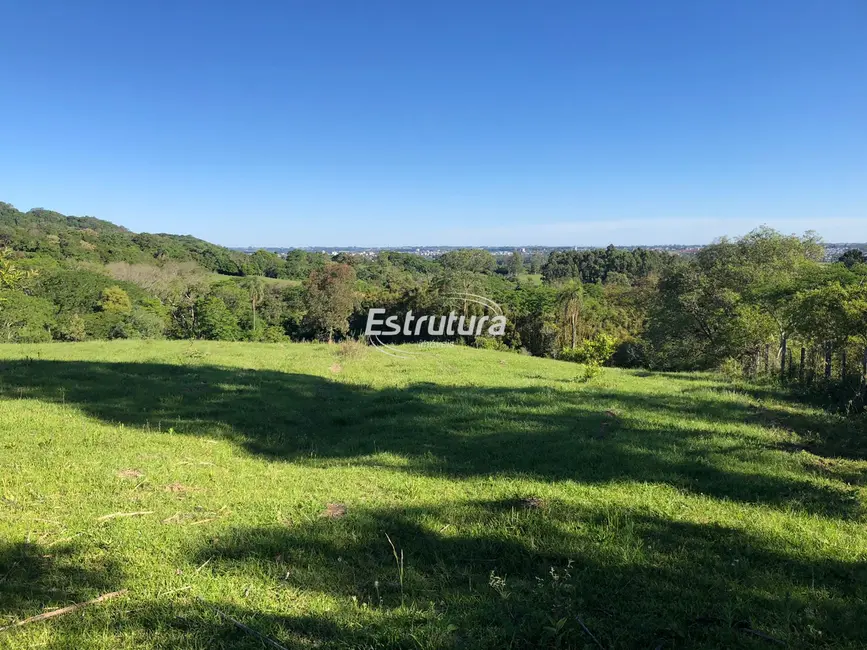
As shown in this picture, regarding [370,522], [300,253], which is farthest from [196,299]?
[300,253]

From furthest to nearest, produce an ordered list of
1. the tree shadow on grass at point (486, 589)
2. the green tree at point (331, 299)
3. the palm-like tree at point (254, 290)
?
1. the palm-like tree at point (254, 290)
2. the green tree at point (331, 299)
3. the tree shadow on grass at point (486, 589)

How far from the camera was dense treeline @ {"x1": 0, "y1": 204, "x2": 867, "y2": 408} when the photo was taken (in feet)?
50.2

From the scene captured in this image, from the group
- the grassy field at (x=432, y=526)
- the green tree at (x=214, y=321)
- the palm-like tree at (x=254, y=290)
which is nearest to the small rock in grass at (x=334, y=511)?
the grassy field at (x=432, y=526)

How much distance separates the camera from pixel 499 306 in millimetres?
43094

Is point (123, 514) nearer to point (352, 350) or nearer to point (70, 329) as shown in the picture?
point (352, 350)

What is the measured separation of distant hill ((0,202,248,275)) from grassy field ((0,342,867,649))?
2096 inches

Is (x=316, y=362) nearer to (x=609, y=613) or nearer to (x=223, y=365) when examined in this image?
(x=223, y=365)

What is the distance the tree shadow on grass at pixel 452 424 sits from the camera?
17.2 feet

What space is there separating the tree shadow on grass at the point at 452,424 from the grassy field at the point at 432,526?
2.1 inches

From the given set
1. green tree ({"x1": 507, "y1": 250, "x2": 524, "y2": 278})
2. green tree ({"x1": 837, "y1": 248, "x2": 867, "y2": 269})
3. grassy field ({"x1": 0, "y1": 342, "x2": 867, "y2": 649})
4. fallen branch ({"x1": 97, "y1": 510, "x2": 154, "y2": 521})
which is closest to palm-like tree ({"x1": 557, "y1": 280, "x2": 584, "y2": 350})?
green tree ({"x1": 837, "y1": 248, "x2": 867, "y2": 269})

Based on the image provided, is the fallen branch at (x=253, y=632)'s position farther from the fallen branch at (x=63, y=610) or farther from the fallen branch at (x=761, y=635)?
the fallen branch at (x=761, y=635)

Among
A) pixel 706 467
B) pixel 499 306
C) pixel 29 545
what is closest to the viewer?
pixel 29 545

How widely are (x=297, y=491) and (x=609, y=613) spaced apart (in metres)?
3.30

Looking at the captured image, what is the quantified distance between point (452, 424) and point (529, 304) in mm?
42565
